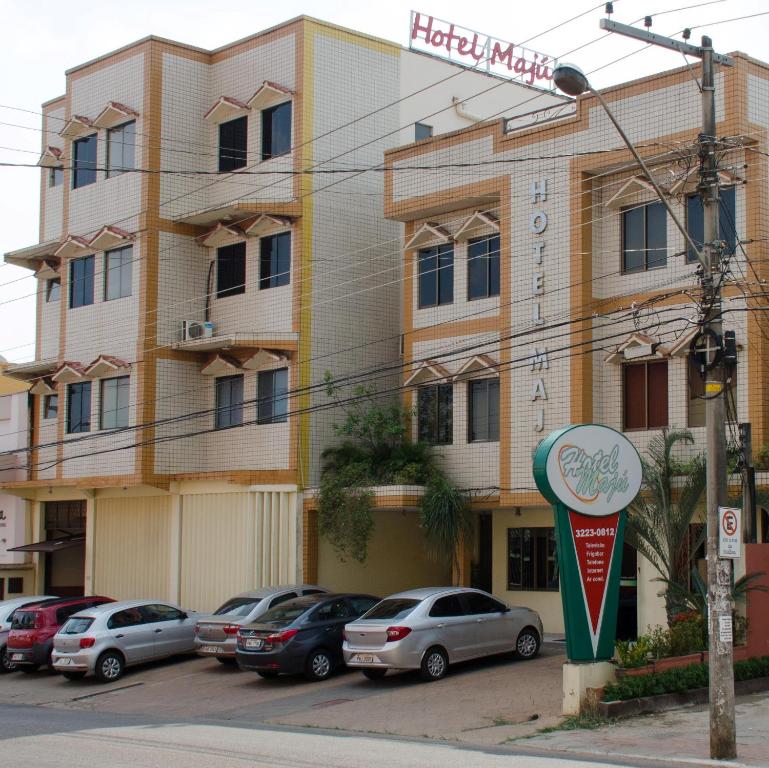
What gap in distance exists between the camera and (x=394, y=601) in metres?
22.9

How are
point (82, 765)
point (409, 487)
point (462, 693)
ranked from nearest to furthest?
point (82, 765)
point (462, 693)
point (409, 487)

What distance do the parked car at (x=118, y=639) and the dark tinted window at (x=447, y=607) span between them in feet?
24.0

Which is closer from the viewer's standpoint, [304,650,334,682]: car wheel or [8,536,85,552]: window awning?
[304,650,334,682]: car wheel

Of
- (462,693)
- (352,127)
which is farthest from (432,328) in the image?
(462,693)

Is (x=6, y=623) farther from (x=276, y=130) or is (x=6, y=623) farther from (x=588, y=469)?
(x=588, y=469)

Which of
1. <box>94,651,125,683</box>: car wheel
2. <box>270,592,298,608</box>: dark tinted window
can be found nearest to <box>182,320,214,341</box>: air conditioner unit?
<box>270,592,298,608</box>: dark tinted window

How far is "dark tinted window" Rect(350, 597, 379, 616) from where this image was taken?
24.6 metres

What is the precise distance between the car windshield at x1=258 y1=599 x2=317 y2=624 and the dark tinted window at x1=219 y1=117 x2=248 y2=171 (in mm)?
13038

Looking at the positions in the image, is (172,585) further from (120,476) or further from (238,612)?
(238,612)

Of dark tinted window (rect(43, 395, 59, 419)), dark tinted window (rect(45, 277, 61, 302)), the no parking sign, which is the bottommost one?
the no parking sign

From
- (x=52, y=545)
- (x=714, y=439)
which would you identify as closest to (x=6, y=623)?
(x=52, y=545)

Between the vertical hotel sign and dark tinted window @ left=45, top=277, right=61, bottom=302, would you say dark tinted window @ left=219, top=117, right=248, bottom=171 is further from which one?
the vertical hotel sign

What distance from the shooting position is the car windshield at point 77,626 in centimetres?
2578

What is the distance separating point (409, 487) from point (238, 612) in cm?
475
